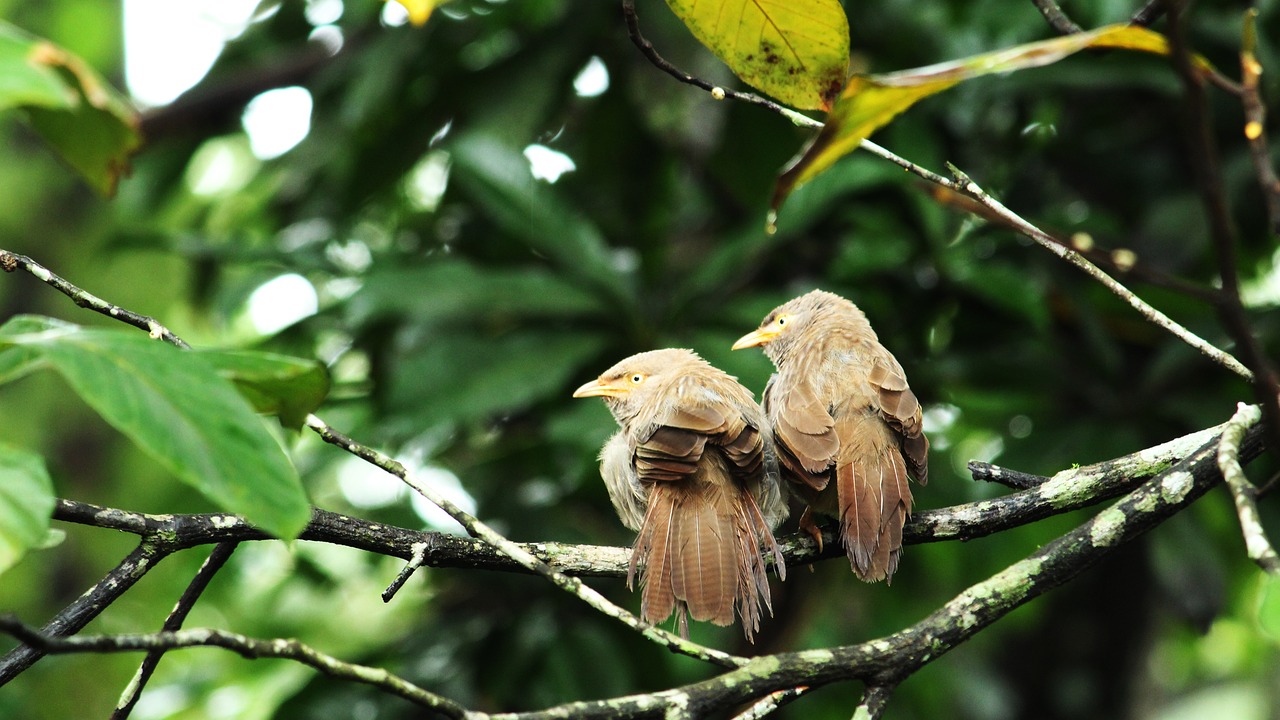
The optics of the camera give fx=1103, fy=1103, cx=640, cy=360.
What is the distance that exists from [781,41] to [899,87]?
1.91 ft

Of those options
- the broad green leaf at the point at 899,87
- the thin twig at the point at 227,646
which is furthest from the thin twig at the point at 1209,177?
the thin twig at the point at 227,646

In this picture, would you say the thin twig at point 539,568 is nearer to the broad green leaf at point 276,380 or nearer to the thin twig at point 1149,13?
the broad green leaf at point 276,380

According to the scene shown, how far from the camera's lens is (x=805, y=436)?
2.75 metres

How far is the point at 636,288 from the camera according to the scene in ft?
16.4

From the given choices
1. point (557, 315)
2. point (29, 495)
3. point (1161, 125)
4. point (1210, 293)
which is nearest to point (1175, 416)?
point (1161, 125)

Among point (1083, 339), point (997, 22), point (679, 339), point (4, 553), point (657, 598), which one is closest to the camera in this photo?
point (4, 553)

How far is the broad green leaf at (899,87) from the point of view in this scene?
1342 mm

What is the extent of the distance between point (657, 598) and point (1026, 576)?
2.96 ft

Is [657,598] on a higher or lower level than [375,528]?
higher

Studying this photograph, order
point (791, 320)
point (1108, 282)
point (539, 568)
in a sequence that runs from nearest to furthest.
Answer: point (539, 568) → point (1108, 282) → point (791, 320)

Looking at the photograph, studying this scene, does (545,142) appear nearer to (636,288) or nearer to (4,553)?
(636,288)

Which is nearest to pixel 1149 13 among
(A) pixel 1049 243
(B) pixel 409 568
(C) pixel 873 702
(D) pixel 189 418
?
(A) pixel 1049 243

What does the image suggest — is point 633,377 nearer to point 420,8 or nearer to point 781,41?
point 781,41

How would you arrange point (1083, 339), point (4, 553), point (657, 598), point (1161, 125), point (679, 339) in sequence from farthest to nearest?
1. point (1161, 125)
2. point (1083, 339)
3. point (679, 339)
4. point (657, 598)
5. point (4, 553)
